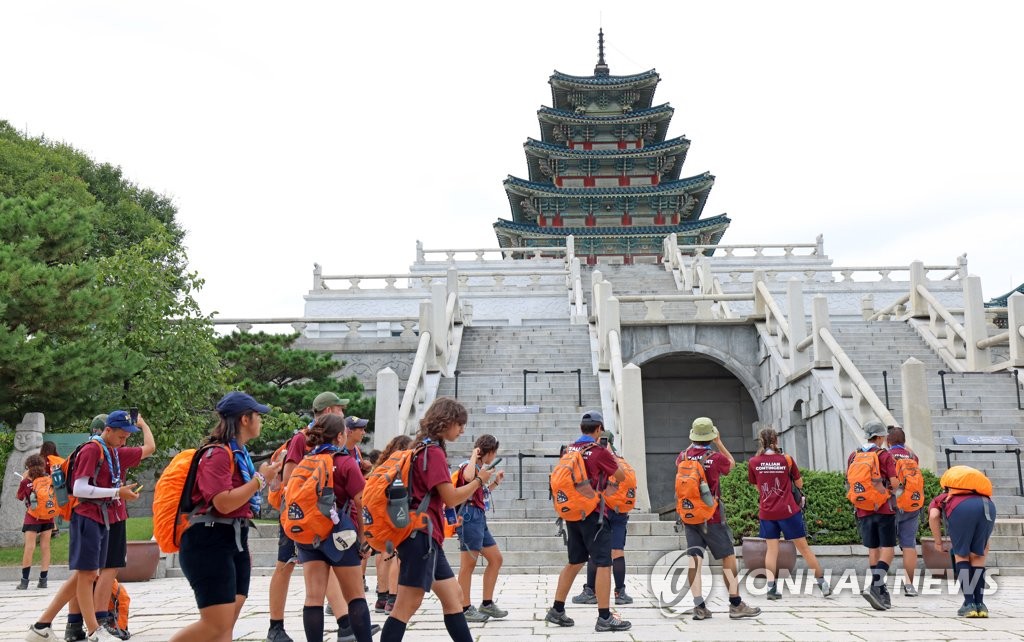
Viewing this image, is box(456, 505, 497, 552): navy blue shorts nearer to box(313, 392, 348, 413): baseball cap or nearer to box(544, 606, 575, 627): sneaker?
box(544, 606, 575, 627): sneaker

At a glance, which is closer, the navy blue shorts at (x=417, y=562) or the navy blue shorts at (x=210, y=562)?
the navy blue shorts at (x=210, y=562)

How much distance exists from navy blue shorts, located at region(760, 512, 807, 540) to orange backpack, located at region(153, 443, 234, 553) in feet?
17.8

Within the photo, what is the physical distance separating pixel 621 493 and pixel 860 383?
294 inches

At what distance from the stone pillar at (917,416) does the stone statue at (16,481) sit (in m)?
12.4

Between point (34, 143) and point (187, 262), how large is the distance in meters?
15.3

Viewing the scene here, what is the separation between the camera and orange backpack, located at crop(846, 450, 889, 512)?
780 cm

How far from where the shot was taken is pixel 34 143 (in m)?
30.6

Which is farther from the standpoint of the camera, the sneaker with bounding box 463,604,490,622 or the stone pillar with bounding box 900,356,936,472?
the stone pillar with bounding box 900,356,936,472

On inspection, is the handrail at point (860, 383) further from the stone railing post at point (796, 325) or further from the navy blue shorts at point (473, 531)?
the navy blue shorts at point (473, 531)

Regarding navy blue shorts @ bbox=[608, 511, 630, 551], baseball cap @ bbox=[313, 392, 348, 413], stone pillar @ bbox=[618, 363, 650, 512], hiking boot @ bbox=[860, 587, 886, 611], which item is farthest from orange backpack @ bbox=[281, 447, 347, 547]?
stone pillar @ bbox=[618, 363, 650, 512]

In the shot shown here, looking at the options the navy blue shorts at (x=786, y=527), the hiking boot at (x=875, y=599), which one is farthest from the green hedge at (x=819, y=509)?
the hiking boot at (x=875, y=599)

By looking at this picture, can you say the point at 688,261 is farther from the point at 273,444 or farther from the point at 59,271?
the point at 59,271

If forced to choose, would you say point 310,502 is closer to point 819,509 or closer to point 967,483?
point 967,483

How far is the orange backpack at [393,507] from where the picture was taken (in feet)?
15.3
